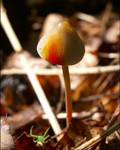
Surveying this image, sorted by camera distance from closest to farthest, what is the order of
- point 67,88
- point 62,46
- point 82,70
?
point 62,46
point 67,88
point 82,70

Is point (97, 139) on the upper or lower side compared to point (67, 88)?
lower

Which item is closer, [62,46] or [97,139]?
[62,46]

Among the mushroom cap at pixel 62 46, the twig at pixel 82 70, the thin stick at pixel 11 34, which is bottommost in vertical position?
the twig at pixel 82 70

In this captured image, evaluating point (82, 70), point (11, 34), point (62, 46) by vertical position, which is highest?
point (62, 46)

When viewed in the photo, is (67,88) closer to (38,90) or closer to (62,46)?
(62,46)

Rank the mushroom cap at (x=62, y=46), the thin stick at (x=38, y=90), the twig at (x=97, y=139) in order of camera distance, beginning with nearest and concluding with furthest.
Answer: the mushroom cap at (x=62, y=46)
the twig at (x=97, y=139)
the thin stick at (x=38, y=90)

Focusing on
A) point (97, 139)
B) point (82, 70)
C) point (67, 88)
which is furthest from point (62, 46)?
point (82, 70)

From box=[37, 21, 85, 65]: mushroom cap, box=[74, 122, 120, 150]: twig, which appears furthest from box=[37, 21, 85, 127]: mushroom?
box=[74, 122, 120, 150]: twig

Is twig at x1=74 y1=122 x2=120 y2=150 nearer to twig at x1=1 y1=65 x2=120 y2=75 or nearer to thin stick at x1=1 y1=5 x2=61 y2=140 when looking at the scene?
thin stick at x1=1 y1=5 x2=61 y2=140

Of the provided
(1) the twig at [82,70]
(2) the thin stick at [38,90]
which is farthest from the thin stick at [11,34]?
(1) the twig at [82,70]

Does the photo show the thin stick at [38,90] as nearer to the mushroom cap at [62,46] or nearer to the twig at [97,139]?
the twig at [97,139]
